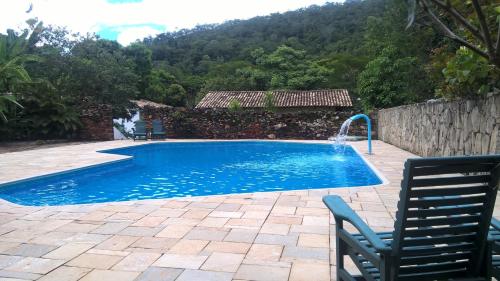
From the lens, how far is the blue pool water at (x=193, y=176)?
6801 millimetres

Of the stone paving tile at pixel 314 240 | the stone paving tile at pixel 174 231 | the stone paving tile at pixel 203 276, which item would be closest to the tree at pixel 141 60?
the stone paving tile at pixel 174 231

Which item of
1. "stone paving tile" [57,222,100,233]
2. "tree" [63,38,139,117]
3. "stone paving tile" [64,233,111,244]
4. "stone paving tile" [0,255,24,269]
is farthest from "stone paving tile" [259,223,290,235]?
"tree" [63,38,139,117]

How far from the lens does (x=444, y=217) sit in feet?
6.09

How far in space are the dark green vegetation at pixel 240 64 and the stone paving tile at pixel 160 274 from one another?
87.8 inches

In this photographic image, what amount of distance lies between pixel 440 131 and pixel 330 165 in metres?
2.74

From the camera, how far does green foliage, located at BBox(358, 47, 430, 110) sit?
16812 mm

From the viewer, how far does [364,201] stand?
4.96 meters

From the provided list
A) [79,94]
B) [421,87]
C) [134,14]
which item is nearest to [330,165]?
[421,87]

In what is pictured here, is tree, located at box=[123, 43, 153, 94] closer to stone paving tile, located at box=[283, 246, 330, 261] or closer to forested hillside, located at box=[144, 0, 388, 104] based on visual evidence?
forested hillside, located at box=[144, 0, 388, 104]

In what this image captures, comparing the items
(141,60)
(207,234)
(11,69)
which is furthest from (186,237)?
(141,60)

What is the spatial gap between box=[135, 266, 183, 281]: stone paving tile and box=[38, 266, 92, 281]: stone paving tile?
1.43 feet

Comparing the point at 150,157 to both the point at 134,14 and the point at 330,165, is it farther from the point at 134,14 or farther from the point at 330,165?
the point at 134,14

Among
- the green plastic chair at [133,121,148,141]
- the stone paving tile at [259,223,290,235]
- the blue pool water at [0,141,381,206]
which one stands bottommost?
the blue pool water at [0,141,381,206]

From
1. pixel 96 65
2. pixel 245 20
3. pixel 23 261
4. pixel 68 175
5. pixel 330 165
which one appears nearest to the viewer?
pixel 23 261
